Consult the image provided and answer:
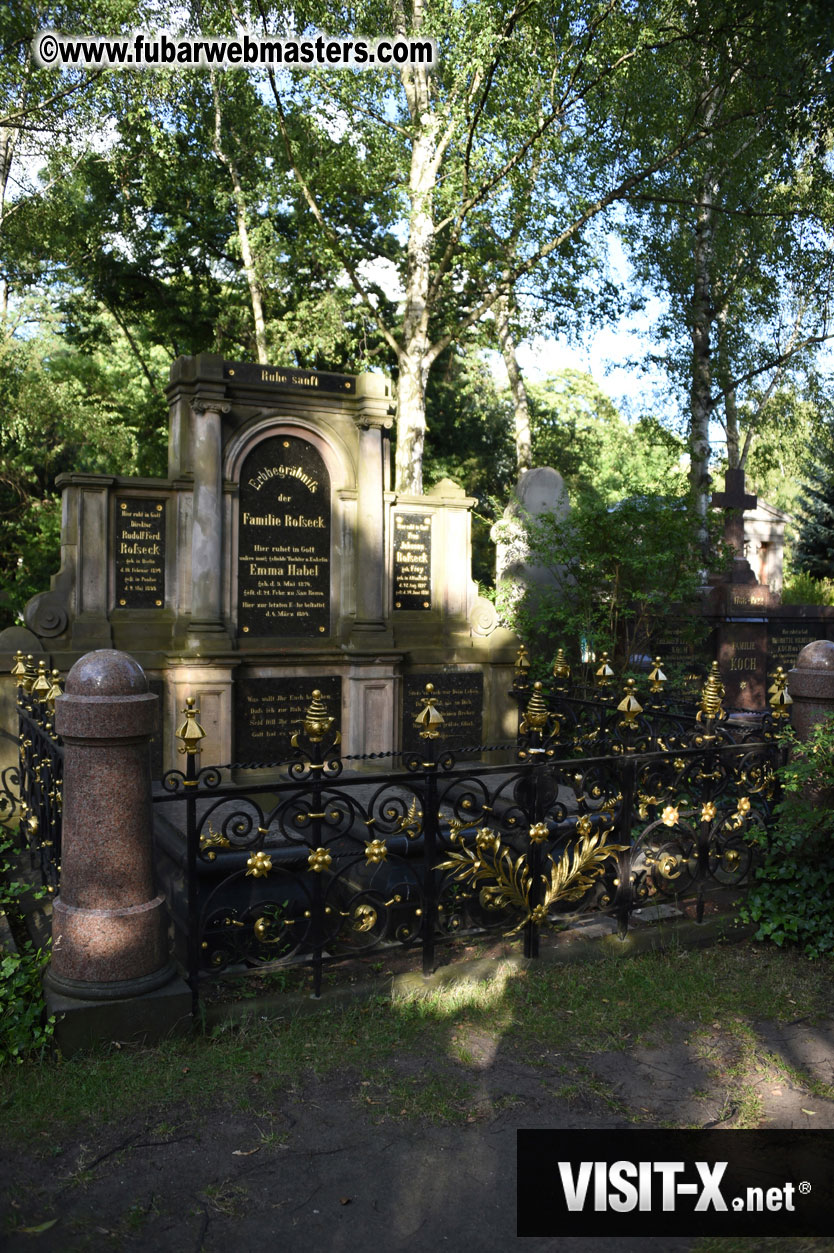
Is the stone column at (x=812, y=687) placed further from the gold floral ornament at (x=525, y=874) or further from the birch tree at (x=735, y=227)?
the birch tree at (x=735, y=227)

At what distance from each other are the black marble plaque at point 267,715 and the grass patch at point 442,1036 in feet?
15.1

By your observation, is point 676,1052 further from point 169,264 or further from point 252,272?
point 169,264

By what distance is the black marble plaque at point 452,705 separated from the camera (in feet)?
31.6

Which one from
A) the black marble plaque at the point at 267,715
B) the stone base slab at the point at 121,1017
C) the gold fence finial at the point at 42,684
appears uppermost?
the gold fence finial at the point at 42,684

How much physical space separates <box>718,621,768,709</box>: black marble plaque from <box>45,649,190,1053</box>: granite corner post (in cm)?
1229

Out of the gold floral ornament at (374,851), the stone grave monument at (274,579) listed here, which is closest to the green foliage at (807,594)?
the stone grave monument at (274,579)

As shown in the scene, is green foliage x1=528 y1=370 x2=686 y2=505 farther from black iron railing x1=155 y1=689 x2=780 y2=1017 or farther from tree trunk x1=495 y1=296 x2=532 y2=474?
black iron railing x1=155 y1=689 x2=780 y2=1017

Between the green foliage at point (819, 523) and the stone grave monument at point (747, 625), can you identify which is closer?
the stone grave monument at point (747, 625)

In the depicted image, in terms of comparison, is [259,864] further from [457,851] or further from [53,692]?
[53,692]

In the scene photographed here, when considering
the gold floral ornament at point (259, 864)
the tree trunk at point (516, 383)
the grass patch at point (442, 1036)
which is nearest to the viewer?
the grass patch at point (442, 1036)

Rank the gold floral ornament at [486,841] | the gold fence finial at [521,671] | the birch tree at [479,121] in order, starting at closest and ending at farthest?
the gold floral ornament at [486,841]
the gold fence finial at [521,671]
the birch tree at [479,121]

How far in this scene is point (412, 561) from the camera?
9836 millimetres

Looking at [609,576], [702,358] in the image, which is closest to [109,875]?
[609,576]

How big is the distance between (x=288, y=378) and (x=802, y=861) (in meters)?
Answer: 6.32
